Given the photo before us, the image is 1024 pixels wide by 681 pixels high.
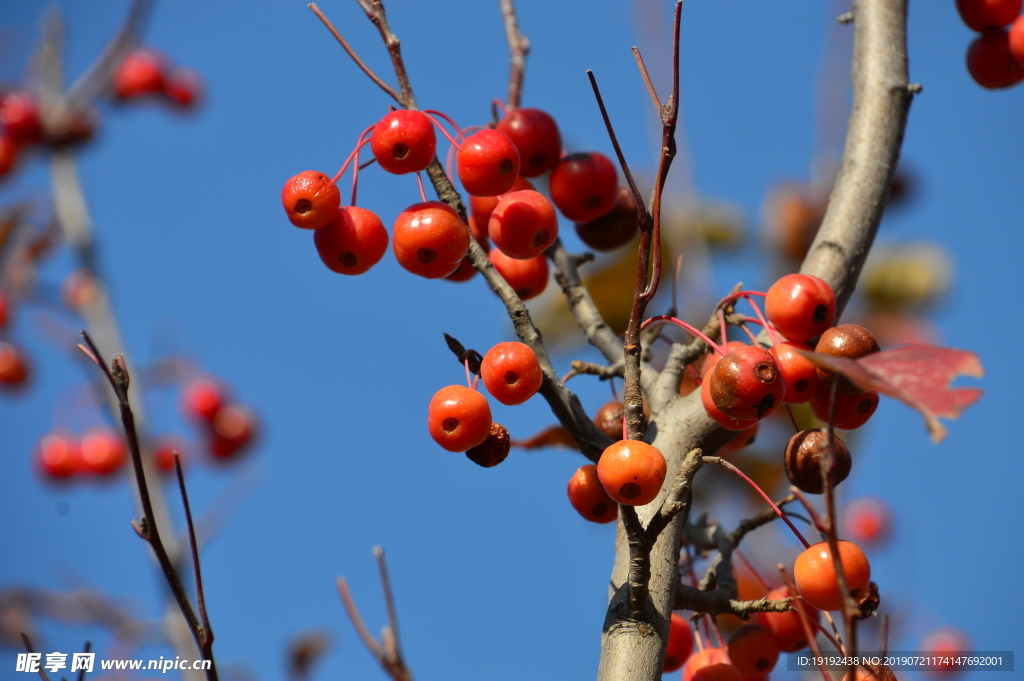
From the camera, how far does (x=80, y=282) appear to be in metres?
4.40

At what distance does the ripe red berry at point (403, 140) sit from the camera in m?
1.51

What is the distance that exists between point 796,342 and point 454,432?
0.63 meters

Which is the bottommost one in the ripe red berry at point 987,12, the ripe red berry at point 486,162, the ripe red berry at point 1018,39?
the ripe red berry at point 486,162

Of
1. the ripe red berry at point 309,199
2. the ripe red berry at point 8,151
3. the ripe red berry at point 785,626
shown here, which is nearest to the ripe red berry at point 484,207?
the ripe red berry at point 309,199

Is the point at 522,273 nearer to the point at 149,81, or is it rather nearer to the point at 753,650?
the point at 753,650

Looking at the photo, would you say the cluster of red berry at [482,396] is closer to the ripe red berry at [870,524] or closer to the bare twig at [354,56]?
the bare twig at [354,56]

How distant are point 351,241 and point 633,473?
0.68 metres

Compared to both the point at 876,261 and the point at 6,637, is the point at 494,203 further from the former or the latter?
the point at 876,261

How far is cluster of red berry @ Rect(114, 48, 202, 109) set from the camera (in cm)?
552

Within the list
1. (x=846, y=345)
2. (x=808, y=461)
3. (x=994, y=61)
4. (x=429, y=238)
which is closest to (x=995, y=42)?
(x=994, y=61)

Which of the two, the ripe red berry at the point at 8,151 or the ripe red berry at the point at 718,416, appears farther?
the ripe red berry at the point at 8,151

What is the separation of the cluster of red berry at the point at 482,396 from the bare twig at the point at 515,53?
871 millimetres

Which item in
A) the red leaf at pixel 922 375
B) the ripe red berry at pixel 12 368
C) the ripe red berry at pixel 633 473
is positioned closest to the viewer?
the red leaf at pixel 922 375

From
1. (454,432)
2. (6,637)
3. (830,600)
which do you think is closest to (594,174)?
(454,432)
